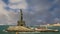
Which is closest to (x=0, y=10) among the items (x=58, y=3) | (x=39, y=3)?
(x=39, y=3)

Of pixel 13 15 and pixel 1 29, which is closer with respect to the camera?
pixel 13 15

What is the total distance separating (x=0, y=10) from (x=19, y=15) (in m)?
0.64

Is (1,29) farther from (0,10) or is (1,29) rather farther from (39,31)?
(39,31)

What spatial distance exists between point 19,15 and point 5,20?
478 mm

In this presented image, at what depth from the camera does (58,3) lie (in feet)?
22.5

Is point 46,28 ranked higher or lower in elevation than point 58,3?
lower

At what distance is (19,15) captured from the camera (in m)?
6.82

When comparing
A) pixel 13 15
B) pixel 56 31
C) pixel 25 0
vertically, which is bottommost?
pixel 56 31

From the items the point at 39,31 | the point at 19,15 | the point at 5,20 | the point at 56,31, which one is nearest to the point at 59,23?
the point at 56,31

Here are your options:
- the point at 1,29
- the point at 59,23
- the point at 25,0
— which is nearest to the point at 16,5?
the point at 25,0

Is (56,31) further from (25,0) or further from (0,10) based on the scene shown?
(0,10)

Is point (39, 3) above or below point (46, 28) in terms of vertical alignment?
above

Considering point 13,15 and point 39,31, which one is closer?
point 13,15

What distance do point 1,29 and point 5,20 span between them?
0.55 m
